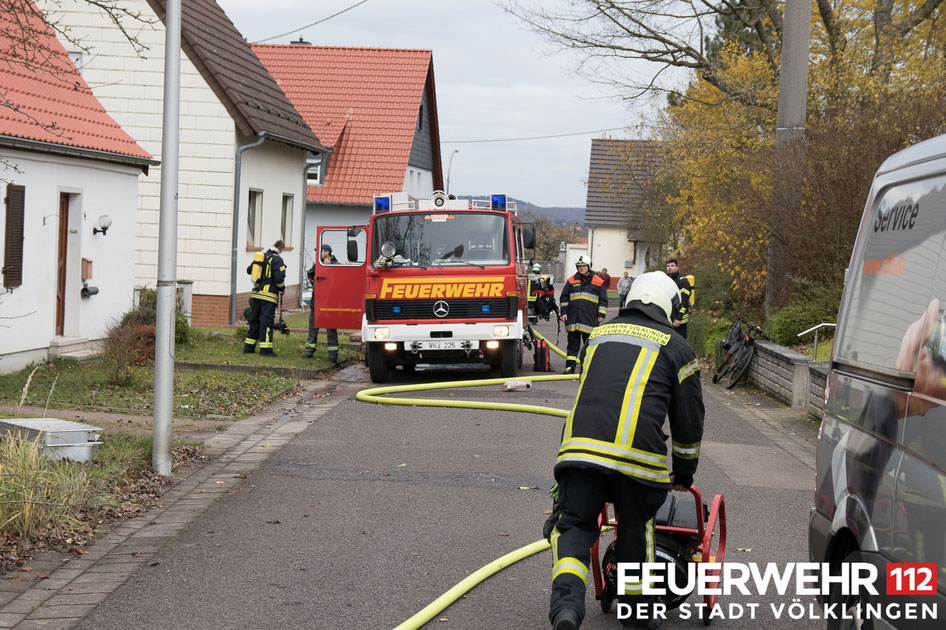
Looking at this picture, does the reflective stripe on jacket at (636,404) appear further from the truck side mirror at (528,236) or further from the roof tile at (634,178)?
the roof tile at (634,178)

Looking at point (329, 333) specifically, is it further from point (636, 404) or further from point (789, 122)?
point (636, 404)

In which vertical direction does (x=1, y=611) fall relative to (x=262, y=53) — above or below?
below

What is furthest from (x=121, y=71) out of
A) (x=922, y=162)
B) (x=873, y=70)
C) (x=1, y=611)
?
(x=922, y=162)

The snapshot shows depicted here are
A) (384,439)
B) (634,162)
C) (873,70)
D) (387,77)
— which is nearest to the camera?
(384,439)

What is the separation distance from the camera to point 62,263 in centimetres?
1647

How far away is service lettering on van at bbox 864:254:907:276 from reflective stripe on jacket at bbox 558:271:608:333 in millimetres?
12742

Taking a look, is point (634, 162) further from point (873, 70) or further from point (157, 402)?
point (157, 402)

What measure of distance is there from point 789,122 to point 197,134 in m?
13.0

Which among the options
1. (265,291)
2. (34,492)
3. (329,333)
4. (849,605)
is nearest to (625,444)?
(849,605)

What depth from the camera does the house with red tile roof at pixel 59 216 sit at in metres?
14.3

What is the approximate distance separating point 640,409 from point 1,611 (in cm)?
327

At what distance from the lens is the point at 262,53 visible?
133ft

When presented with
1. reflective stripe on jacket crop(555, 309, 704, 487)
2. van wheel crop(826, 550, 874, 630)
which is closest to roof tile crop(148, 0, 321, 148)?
reflective stripe on jacket crop(555, 309, 704, 487)

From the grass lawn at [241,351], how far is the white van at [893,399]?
40.8 feet
